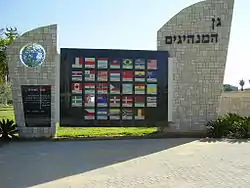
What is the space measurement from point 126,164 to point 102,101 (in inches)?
218

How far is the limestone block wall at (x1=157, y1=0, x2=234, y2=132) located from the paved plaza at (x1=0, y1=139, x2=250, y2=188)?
6.19 ft

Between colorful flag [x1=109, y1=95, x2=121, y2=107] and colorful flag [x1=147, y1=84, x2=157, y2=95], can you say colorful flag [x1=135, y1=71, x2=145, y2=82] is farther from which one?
colorful flag [x1=109, y1=95, x2=121, y2=107]

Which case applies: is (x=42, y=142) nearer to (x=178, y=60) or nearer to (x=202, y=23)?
(x=178, y=60)

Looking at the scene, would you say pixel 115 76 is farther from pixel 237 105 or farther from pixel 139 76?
pixel 237 105

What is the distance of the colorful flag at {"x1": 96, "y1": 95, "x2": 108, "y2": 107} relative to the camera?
47.4 feet

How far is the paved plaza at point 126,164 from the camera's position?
7.36m

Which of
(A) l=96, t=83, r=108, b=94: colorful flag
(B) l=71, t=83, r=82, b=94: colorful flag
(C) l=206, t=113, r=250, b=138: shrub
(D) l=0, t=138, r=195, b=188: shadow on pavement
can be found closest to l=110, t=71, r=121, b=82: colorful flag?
(A) l=96, t=83, r=108, b=94: colorful flag

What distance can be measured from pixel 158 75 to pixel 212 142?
336 centimetres

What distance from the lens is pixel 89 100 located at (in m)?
14.4

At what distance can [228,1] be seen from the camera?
15031mm

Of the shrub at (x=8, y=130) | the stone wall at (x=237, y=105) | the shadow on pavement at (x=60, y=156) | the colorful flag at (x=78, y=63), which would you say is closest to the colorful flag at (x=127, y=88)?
the colorful flag at (x=78, y=63)

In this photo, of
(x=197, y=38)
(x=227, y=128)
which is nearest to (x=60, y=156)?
(x=227, y=128)

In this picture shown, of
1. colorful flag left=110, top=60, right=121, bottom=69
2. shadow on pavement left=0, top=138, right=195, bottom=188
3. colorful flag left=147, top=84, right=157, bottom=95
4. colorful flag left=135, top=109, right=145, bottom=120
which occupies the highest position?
colorful flag left=110, top=60, right=121, bottom=69

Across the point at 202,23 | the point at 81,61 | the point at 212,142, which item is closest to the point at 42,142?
the point at 81,61
